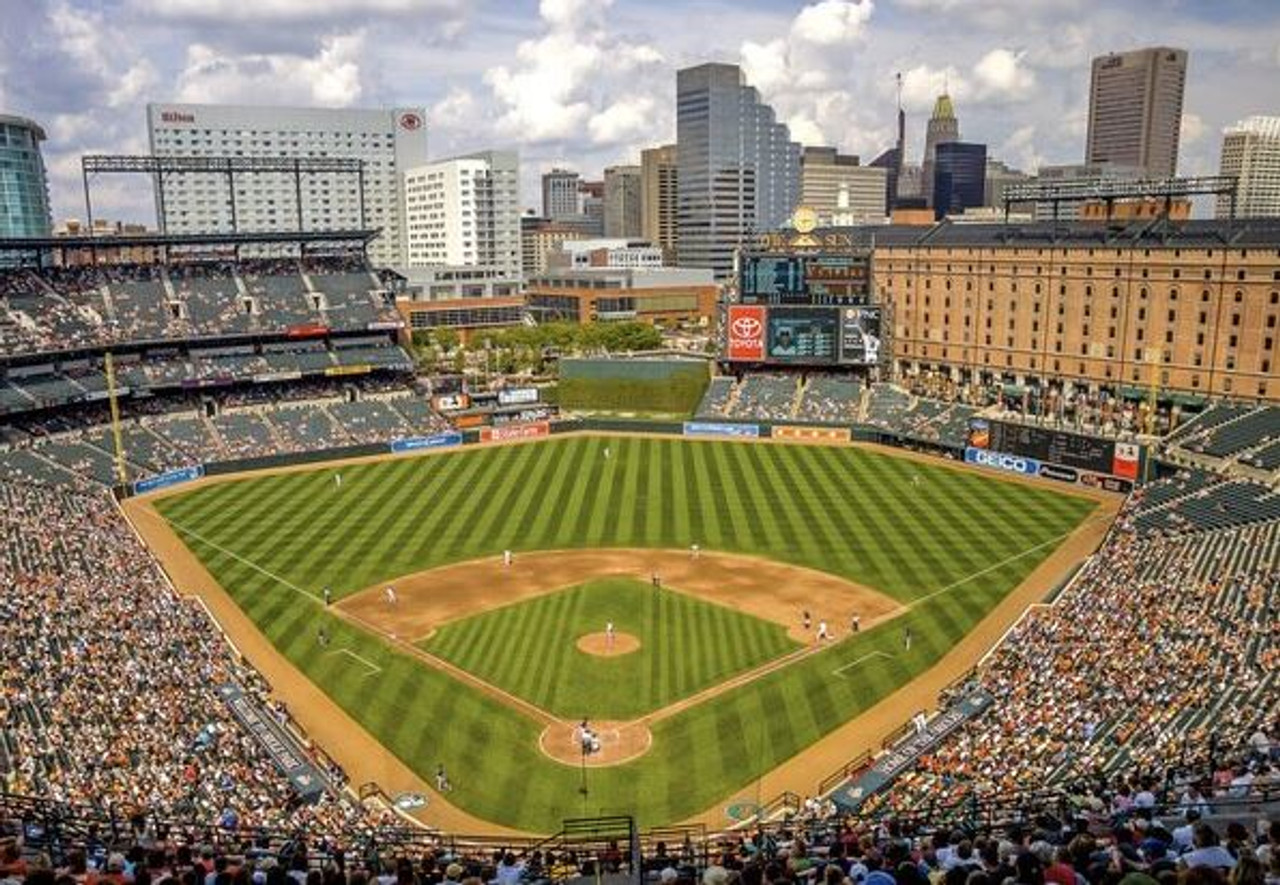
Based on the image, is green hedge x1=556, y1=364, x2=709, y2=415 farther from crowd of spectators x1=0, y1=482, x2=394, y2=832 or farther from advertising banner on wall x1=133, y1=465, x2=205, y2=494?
crowd of spectators x1=0, y1=482, x2=394, y2=832

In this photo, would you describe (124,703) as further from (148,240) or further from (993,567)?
(148,240)

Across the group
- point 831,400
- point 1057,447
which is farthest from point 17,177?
point 1057,447

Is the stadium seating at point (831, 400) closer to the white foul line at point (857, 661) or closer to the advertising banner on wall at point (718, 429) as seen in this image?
the advertising banner on wall at point (718, 429)

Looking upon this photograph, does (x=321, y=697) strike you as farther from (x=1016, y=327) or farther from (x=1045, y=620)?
(x=1016, y=327)

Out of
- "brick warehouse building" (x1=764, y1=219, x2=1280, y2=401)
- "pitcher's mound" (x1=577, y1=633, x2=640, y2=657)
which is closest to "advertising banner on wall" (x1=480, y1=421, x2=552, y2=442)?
"brick warehouse building" (x1=764, y1=219, x2=1280, y2=401)

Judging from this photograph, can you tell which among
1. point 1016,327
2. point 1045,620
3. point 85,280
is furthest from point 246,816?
point 1016,327

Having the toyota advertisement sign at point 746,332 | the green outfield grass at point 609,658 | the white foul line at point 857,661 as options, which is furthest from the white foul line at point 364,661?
the toyota advertisement sign at point 746,332
